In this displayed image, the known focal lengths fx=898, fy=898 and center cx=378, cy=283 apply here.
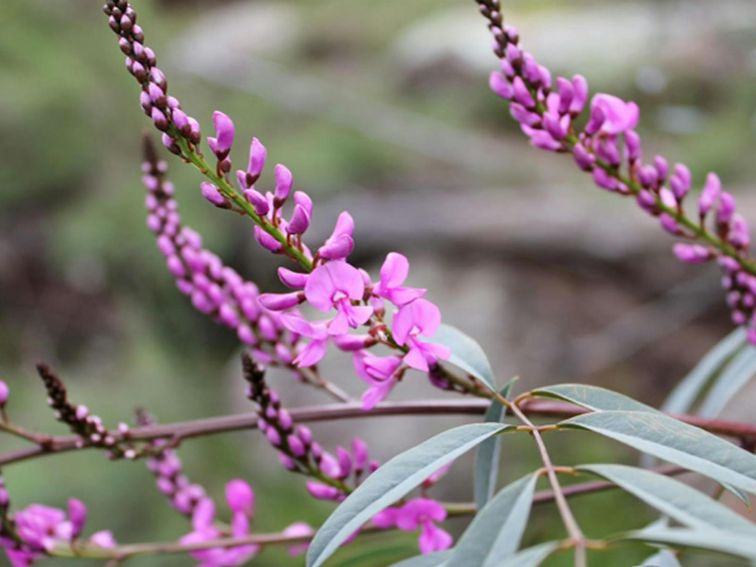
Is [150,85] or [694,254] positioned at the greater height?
[150,85]

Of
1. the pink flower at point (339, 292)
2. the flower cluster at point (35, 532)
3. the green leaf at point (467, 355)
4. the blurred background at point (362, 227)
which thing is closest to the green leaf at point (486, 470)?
the green leaf at point (467, 355)

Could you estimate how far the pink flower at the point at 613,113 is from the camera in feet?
1.76

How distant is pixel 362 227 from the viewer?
340 centimetres

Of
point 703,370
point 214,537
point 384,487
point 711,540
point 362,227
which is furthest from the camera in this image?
point 362,227

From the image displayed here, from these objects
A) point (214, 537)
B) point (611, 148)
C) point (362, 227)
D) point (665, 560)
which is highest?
point (362, 227)

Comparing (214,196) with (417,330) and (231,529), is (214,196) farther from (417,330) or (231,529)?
(231,529)

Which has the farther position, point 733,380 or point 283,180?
point 733,380

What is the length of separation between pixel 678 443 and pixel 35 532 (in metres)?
0.39

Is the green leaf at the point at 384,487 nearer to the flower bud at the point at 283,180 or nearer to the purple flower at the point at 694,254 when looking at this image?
the flower bud at the point at 283,180

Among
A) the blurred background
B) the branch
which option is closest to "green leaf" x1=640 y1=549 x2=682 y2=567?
the branch

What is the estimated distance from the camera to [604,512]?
1622mm

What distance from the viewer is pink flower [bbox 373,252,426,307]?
410 millimetres

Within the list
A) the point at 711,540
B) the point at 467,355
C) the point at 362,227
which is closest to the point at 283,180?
the point at 467,355

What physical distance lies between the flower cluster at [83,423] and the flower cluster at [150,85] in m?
0.17
